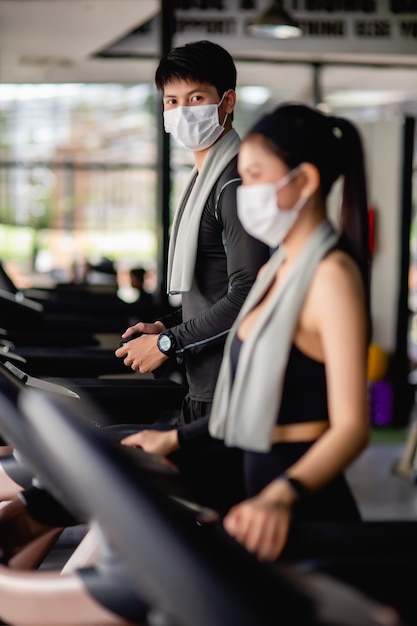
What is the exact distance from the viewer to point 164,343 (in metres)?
1.74

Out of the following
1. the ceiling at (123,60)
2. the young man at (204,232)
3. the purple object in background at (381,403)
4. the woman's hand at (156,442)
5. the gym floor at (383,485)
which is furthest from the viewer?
the ceiling at (123,60)

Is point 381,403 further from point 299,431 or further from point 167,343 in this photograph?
point 299,431

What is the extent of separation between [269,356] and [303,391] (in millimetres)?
77

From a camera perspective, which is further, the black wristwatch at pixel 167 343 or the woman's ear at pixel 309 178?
the black wristwatch at pixel 167 343

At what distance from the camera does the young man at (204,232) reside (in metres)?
1.70

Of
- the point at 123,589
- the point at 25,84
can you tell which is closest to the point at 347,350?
the point at 123,589

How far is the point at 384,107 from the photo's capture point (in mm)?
9531

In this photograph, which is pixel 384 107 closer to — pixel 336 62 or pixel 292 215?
pixel 336 62

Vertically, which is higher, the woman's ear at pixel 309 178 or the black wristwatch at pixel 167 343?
the woman's ear at pixel 309 178

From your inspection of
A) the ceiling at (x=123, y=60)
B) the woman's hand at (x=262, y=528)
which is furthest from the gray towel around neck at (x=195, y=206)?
the ceiling at (x=123, y=60)

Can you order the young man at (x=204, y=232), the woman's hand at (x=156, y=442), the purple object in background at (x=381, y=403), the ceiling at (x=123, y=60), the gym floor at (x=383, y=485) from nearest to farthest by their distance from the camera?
the woman's hand at (x=156, y=442) → the young man at (x=204, y=232) → the gym floor at (x=383, y=485) → the purple object in background at (x=381, y=403) → the ceiling at (x=123, y=60)

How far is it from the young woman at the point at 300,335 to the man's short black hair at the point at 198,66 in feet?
1.76

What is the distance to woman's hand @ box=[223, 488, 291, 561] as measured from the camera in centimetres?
106

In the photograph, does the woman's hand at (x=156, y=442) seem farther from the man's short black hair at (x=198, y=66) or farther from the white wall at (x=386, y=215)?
the white wall at (x=386, y=215)
